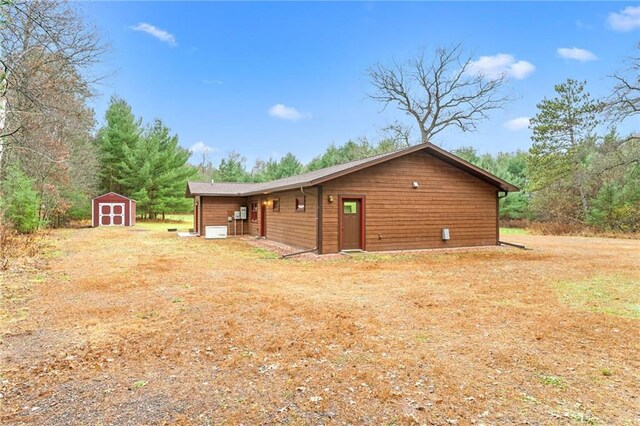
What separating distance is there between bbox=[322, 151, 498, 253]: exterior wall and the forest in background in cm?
754

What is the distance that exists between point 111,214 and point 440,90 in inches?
946

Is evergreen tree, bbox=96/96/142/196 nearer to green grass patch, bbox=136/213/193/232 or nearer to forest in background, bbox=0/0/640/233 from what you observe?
forest in background, bbox=0/0/640/233

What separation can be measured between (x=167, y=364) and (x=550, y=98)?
84.6ft

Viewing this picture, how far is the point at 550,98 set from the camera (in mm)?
22094

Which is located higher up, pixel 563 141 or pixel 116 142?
pixel 116 142

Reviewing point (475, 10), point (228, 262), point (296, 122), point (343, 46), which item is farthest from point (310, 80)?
point (228, 262)

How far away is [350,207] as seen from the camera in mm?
11227

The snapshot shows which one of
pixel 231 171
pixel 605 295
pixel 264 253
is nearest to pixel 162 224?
pixel 231 171

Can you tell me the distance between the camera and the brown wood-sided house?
10867mm

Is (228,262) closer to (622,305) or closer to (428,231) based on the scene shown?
(428,231)

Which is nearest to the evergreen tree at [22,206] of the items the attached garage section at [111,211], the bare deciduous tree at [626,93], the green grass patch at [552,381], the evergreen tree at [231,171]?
the attached garage section at [111,211]

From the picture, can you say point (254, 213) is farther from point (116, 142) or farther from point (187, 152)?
point (187, 152)

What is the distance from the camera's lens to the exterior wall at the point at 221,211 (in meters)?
17.8

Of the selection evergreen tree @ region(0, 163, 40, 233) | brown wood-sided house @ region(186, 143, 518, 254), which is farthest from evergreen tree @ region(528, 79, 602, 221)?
evergreen tree @ region(0, 163, 40, 233)
